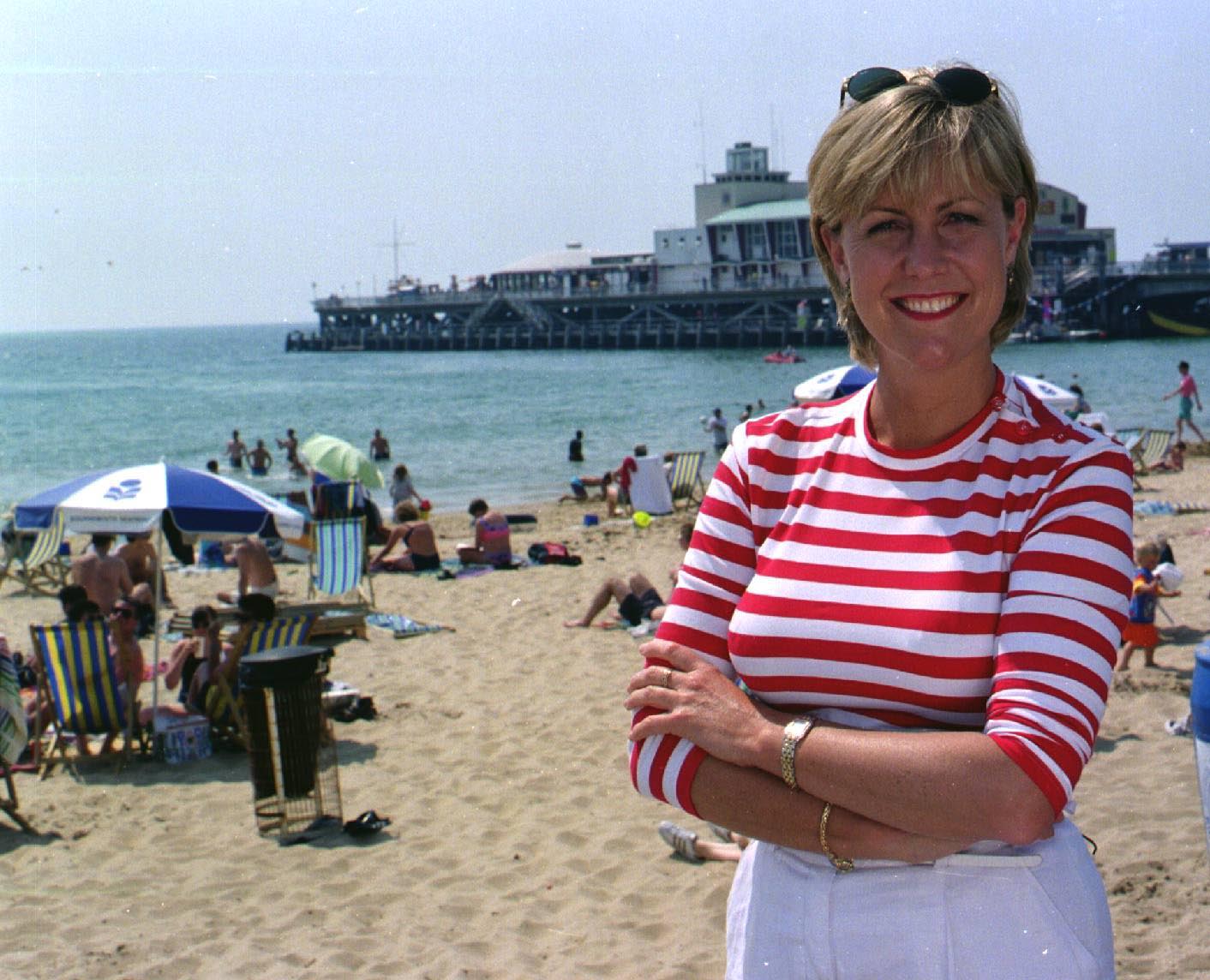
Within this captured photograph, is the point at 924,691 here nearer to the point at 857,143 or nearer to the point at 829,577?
the point at 829,577

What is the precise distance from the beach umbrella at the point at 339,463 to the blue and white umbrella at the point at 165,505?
7428 mm

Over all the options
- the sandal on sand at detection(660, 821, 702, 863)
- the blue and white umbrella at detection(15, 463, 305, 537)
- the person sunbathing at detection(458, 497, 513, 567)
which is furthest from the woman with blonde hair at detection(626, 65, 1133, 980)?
the person sunbathing at detection(458, 497, 513, 567)

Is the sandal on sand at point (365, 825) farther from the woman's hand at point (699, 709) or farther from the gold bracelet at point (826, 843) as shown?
the gold bracelet at point (826, 843)

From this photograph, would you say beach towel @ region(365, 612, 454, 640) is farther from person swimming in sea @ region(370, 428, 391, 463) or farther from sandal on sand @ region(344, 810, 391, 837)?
person swimming in sea @ region(370, 428, 391, 463)

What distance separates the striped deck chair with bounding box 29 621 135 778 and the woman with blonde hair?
5.78 meters

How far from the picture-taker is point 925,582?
1349 millimetres

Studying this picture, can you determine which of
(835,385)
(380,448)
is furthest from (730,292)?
(835,385)

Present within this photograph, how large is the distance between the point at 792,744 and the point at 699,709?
12cm

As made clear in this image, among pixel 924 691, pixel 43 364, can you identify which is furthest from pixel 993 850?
pixel 43 364

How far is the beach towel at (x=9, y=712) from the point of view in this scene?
18.2ft

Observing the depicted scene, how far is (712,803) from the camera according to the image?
1454 millimetres

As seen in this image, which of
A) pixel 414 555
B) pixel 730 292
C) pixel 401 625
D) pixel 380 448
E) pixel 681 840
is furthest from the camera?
pixel 730 292

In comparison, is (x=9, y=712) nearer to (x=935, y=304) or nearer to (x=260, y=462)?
(x=935, y=304)

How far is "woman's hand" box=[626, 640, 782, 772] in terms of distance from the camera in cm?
141
